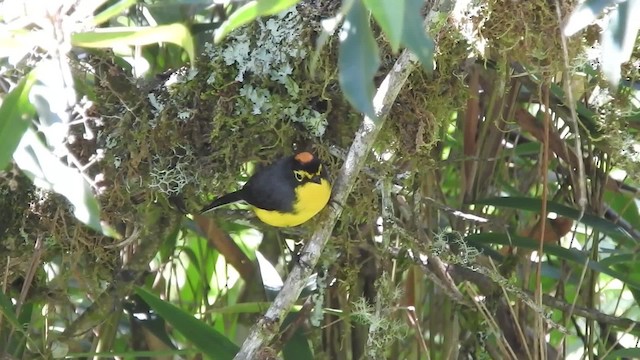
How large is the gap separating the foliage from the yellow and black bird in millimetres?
52

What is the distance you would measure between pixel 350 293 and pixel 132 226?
59cm

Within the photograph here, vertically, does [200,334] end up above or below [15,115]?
below

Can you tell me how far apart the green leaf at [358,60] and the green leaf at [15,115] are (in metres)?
0.48

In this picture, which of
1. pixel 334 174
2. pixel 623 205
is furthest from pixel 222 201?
pixel 623 205

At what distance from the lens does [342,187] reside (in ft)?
5.71

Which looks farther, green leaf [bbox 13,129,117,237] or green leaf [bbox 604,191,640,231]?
green leaf [bbox 604,191,640,231]

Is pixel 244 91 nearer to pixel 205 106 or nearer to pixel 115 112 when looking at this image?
pixel 205 106

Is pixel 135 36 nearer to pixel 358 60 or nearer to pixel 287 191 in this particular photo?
pixel 358 60

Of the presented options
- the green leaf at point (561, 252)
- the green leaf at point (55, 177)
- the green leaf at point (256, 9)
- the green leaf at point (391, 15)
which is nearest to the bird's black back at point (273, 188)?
the green leaf at point (561, 252)

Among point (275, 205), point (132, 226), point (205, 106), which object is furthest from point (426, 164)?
point (132, 226)

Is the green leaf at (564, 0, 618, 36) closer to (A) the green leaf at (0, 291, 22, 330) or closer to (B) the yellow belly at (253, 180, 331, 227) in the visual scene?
(B) the yellow belly at (253, 180, 331, 227)

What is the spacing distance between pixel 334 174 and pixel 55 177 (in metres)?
1.11

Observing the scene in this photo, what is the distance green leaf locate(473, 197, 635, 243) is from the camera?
2.16 m

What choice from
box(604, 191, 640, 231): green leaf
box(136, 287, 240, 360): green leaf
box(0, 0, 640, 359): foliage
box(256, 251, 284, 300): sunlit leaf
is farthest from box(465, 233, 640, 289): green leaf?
box(136, 287, 240, 360): green leaf
